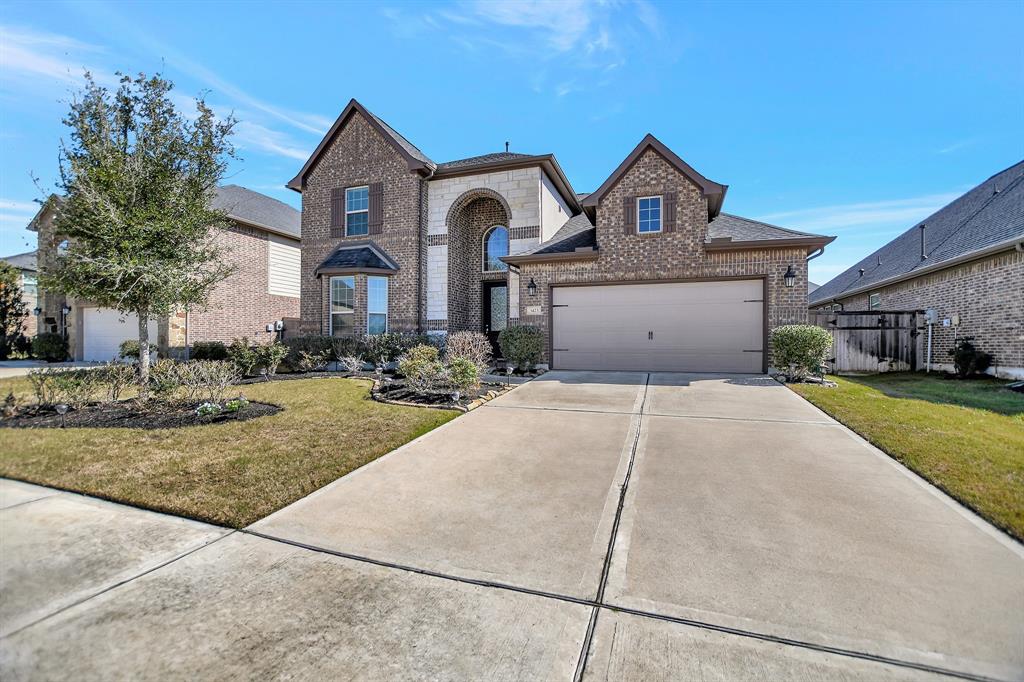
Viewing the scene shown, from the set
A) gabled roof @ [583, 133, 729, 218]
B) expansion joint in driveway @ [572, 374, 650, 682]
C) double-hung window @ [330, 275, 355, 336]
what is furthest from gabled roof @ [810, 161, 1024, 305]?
double-hung window @ [330, 275, 355, 336]

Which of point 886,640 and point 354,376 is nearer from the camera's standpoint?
point 886,640

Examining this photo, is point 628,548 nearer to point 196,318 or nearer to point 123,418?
point 123,418

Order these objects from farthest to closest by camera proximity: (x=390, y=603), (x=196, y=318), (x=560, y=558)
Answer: (x=196, y=318)
(x=560, y=558)
(x=390, y=603)

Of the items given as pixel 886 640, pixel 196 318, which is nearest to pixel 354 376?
pixel 196 318

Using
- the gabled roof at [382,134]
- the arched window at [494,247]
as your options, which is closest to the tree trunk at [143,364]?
the gabled roof at [382,134]

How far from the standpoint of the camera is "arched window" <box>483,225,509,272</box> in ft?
48.9

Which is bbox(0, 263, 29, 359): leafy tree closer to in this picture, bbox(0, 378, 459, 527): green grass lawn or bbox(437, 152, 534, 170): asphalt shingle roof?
bbox(0, 378, 459, 527): green grass lawn

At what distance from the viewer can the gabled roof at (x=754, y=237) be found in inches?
407

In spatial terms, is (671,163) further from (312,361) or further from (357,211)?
(312,361)

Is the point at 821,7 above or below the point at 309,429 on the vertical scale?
above

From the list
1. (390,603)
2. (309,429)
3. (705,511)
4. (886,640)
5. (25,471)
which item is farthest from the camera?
(309,429)

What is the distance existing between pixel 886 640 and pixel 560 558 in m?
1.62

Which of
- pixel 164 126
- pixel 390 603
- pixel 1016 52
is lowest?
pixel 390 603

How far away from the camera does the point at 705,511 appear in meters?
3.33
